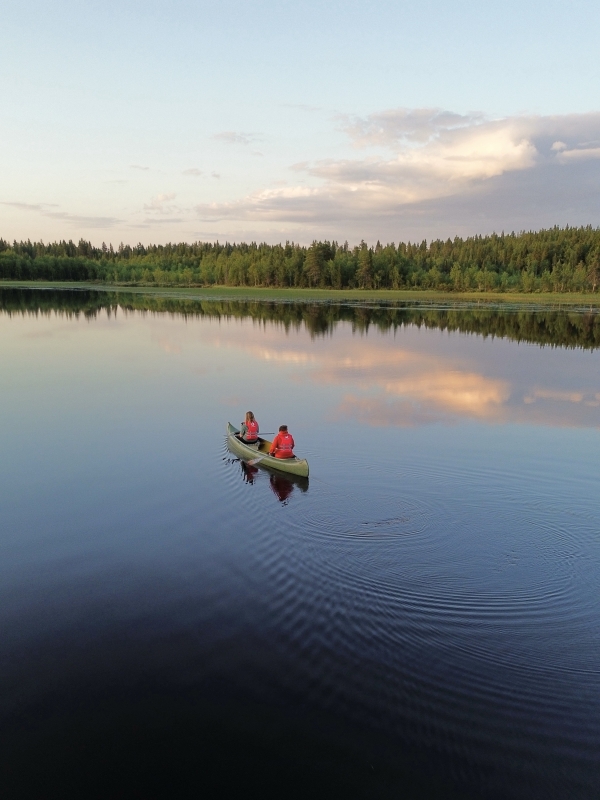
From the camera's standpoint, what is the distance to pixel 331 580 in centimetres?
1328

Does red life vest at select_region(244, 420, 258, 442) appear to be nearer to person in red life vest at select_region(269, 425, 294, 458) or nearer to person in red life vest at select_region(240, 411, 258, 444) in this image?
person in red life vest at select_region(240, 411, 258, 444)

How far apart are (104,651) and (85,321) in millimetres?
70877

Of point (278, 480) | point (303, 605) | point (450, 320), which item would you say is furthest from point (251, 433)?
point (450, 320)

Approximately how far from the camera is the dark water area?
862cm

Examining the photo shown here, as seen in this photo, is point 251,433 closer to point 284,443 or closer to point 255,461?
point 255,461

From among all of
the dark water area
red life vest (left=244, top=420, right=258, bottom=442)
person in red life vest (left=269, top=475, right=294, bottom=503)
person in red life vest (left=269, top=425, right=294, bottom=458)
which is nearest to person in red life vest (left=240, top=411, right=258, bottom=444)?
red life vest (left=244, top=420, right=258, bottom=442)

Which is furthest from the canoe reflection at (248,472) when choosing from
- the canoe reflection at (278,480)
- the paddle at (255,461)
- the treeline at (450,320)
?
the treeline at (450,320)

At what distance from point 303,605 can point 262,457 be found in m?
9.71

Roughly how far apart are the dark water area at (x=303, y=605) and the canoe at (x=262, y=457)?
451 mm

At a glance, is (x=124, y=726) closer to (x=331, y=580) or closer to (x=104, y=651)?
(x=104, y=651)

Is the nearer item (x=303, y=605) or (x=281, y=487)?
(x=303, y=605)

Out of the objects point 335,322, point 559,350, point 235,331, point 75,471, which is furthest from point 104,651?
point 335,322

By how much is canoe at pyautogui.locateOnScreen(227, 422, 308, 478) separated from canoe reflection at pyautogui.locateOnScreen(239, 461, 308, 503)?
19 centimetres

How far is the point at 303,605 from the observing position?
12367 mm
